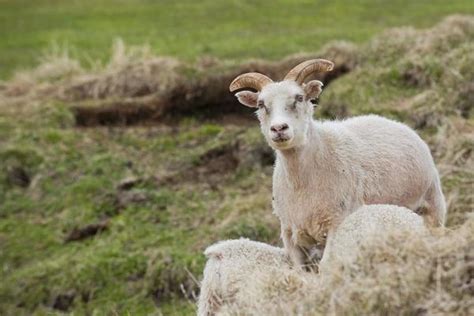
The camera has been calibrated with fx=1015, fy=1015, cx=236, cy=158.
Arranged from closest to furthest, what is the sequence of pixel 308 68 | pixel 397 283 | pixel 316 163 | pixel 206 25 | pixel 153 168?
pixel 397 283
pixel 308 68
pixel 316 163
pixel 153 168
pixel 206 25

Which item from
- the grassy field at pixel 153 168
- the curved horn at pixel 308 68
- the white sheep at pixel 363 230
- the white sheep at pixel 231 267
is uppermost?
the curved horn at pixel 308 68

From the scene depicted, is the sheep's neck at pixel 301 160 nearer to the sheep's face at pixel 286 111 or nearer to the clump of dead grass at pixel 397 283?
the sheep's face at pixel 286 111

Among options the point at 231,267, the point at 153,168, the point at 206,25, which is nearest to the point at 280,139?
the point at 231,267

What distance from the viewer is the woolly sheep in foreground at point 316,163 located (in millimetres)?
9984

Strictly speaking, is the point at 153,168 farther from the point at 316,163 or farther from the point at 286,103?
the point at 286,103

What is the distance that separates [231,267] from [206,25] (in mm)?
21753

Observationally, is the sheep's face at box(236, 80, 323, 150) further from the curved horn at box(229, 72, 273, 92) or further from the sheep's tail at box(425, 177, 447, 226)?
the sheep's tail at box(425, 177, 447, 226)

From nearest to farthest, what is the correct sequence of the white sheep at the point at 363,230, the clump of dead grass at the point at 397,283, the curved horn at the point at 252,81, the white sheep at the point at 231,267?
the clump of dead grass at the point at 397,283 → the white sheep at the point at 363,230 → the white sheep at the point at 231,267 → the curved horn at the point at 252,81

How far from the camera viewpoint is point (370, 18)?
98.8 feet

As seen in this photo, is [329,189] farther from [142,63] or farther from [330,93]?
[142,63]

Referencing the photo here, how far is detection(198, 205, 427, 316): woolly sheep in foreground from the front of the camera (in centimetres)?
841

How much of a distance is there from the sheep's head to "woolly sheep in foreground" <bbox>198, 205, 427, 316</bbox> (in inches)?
39.0

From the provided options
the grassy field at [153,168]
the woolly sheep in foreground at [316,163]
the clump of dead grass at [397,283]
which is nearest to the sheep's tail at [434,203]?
the woolly sheep in foreground at [316,163]

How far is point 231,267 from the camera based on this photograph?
10.0 m
